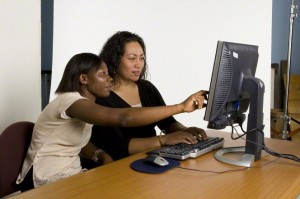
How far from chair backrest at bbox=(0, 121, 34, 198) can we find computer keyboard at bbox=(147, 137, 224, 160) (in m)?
0.54

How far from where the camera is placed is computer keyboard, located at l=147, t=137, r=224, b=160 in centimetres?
123

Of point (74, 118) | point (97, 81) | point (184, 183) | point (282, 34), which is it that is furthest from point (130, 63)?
point (282, 34)

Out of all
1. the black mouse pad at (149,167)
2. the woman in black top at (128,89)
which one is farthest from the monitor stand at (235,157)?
the woman in black top at (128,89)

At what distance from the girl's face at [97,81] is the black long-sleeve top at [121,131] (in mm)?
152

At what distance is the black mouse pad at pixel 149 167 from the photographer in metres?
1.08

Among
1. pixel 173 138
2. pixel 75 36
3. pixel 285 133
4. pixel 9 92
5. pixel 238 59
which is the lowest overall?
pixel 285 133

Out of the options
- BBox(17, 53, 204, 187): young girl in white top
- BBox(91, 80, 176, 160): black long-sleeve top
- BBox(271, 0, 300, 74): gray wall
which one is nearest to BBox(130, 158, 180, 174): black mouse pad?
BBox(17, 53, 204, 187): young girl in white top

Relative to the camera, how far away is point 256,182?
996 millimetres

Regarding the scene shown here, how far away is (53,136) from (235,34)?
1854mm

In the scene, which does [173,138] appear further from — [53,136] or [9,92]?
[9,92]

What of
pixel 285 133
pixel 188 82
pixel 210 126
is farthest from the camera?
pixel 188 82

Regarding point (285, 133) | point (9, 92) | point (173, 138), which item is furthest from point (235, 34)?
point (9, 92)

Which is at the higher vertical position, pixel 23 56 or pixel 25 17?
pixel 25 17

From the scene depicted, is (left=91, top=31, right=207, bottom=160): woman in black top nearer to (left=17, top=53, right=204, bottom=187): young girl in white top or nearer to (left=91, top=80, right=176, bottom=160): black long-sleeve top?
(left=91, top=80, right=176, bottom=160): black long-sleeve top
